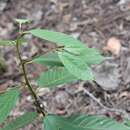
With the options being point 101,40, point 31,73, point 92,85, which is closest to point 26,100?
point 31,73

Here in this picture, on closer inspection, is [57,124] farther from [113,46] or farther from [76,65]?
[113,46]

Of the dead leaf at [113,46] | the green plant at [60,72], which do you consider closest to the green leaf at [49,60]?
the green plant at [60,72]

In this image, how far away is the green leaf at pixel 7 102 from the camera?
4.53 feet

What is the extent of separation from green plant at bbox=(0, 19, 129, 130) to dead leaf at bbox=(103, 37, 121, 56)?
1.42m

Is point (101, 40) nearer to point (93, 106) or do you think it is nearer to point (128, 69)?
point (128, 69)

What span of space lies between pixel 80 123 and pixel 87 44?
1.63 m

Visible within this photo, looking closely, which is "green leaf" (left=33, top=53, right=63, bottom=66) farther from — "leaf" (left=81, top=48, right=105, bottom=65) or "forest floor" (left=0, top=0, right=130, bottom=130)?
"forest floor" (left=0, top=0, right=130, bottom=130)

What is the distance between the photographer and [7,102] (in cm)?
141

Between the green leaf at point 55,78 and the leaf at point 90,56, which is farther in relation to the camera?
the green leaf at point 55,78

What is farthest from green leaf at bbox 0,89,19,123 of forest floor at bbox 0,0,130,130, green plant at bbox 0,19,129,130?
forest floor at bbox 0,0,130,130

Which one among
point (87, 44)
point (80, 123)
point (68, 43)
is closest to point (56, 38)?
point (68, 43)

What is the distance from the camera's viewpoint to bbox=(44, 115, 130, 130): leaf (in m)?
1.46

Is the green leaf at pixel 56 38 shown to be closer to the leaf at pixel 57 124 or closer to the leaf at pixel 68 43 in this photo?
the leaf at pixel 68 43

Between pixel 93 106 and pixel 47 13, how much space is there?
1.38 metres
